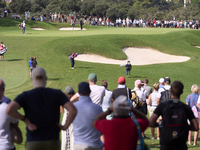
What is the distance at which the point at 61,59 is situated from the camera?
30.9m

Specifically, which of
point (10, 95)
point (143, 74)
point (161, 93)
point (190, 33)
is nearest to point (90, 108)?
point (161, 93)

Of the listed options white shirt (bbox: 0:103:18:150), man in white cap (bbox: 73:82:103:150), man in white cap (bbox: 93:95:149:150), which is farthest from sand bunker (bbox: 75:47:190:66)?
man in white cap (bbox: 93:95:149:150)

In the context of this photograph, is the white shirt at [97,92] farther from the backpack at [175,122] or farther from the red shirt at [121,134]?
the red shirt at [121,134]

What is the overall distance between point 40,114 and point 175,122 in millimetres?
2553

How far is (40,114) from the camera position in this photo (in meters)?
5.36

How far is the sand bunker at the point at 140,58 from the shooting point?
33375 millimetres

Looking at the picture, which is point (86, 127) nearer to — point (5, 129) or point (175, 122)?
point (5, 129)

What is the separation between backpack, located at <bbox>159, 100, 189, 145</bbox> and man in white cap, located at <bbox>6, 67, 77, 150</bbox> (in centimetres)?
188

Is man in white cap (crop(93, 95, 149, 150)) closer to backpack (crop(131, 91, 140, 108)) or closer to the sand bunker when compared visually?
backpack (crop(131, 91, 140, 108))

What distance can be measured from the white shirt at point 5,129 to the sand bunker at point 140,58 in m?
26.2

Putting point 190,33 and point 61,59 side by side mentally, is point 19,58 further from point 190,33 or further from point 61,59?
point 190,33

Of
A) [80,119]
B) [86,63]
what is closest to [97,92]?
[80,119]

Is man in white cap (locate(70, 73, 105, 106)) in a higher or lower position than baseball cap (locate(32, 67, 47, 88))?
lower

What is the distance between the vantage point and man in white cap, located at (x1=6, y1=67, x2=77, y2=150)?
532 centimetres
